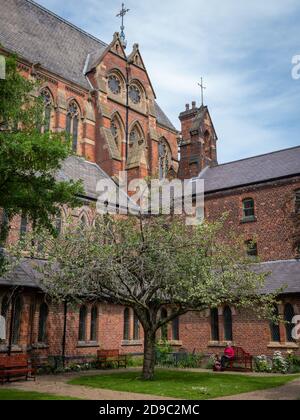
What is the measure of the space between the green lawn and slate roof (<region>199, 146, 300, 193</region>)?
1279 cm

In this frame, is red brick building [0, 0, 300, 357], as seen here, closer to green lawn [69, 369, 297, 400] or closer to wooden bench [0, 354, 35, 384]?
wooden bench [0, 354, 35, 384]

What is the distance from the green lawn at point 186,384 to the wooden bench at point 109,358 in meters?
3.95

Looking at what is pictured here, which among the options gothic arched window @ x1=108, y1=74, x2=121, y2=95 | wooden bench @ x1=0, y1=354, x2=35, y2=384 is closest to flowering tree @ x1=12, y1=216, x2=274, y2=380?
wooden bench @ x1=0, y1=354, x2=35, y2=384

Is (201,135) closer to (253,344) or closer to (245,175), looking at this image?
(245,175)

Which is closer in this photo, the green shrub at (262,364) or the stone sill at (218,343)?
the green shrub at (262,364)

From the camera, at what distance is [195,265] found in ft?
58.6

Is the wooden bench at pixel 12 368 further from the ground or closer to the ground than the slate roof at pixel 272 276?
A: closer to the ground

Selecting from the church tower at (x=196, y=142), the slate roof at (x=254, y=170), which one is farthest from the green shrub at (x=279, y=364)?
the church tower at (x=196, y=142)

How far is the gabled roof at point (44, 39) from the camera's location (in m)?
31.8

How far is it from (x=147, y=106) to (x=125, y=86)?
270 centimetres

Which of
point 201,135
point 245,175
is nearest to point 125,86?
point 201,135

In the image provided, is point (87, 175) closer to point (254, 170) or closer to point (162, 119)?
point (254, 170)

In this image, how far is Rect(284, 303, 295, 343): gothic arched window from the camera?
2392 centimetres

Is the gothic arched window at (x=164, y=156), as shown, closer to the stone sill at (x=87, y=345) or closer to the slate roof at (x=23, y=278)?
the stone sill at (x=87, y=345)
